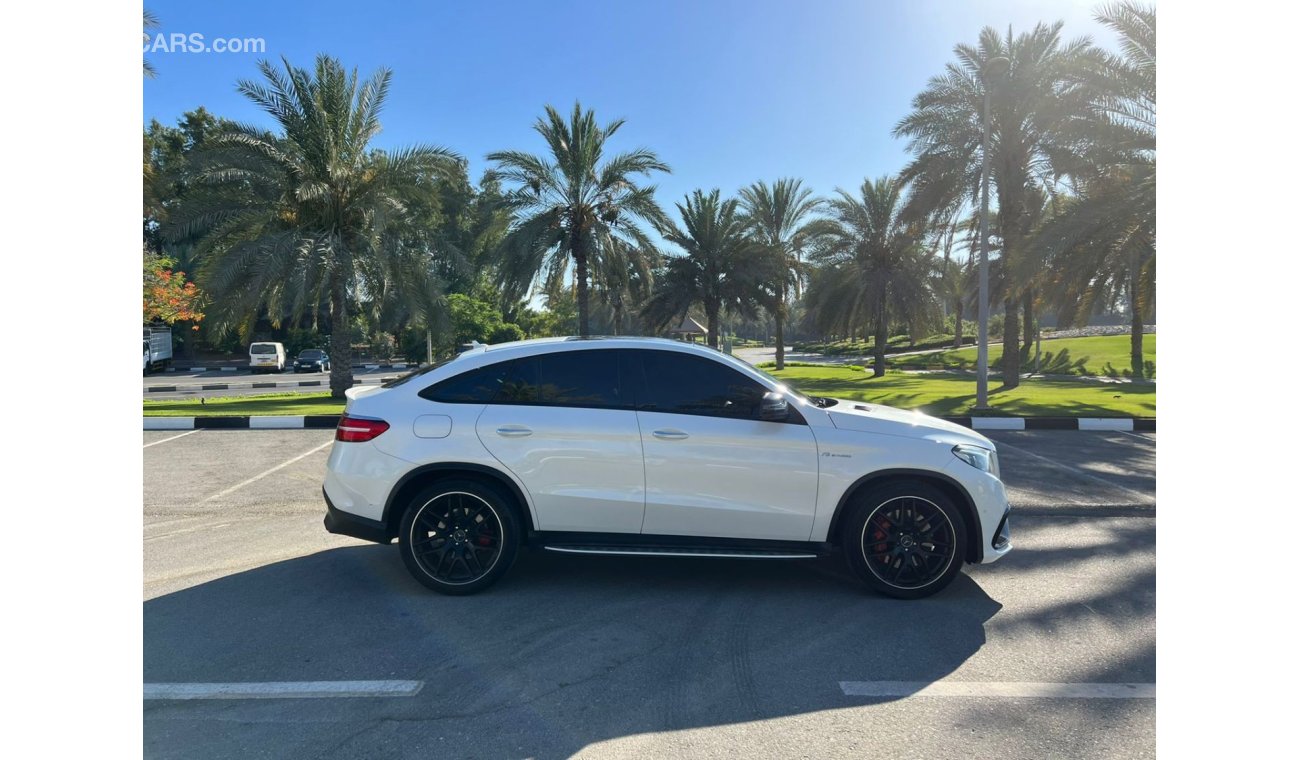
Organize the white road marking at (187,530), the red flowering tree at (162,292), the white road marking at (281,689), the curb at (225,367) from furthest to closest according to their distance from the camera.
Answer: the curb at (225,367) → the red flowering tree at (162,292) → the white road marking at (187,530) → the white road marking at (281,689)

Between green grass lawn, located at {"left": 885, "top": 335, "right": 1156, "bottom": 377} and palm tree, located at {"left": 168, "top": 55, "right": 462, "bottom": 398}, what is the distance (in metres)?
27.9

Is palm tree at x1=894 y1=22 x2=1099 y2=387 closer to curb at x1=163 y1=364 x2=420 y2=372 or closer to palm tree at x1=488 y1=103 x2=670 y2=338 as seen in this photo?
palm tree at x1=488 y1=103 x2=670 y2=338

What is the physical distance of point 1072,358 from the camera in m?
38.4

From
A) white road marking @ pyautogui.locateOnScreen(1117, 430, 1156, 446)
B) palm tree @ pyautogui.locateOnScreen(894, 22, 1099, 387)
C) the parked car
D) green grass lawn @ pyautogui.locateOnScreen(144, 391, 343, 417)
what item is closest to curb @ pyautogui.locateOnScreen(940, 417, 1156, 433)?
white road marking @ pyautogui.locateOnScreen(1117, 430, 1156, 446)

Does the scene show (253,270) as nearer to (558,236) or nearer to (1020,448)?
(558,236)

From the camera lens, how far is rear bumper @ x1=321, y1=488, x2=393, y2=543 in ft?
15.6

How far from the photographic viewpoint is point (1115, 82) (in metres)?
15.0

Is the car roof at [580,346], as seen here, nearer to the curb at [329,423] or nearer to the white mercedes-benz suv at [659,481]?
the white mercedes-benz suv at [659,481]

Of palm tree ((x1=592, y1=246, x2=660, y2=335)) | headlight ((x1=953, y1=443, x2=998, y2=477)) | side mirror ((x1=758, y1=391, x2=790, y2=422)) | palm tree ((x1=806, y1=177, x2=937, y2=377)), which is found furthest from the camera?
palm tree ((x1=806, y1=177, x2=937, y2=377))

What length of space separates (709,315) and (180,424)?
20054 millimetres

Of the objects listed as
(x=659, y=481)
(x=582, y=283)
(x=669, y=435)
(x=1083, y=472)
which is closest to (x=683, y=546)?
(x=659, y=481)

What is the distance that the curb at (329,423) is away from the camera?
505 inches

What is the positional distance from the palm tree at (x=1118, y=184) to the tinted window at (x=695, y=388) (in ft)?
43.0

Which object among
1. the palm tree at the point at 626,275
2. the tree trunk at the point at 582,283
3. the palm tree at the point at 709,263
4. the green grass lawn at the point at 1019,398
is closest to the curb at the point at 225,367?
the palm tree at the point at 709,263
